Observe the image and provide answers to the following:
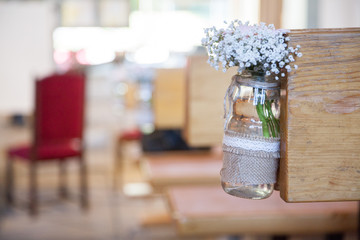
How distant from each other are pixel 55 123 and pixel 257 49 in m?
2.94

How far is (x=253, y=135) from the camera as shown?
1.08 m

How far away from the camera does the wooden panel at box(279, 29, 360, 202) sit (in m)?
1.04

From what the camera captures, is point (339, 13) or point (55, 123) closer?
point (339, 13)

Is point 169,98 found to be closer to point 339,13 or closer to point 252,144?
point 339,13

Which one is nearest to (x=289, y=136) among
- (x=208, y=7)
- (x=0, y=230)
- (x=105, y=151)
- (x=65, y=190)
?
(x=0, y=230)

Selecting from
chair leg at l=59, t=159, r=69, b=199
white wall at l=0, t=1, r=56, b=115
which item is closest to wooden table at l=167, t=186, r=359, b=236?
chair leg at l=59, t=159, r=69, b=199

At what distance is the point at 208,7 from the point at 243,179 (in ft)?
24.9

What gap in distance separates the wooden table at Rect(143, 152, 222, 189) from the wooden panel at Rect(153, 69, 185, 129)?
23 centimetres

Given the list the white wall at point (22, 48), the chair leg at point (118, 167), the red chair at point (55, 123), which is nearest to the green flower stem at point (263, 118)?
the red chair at point (55, 123)

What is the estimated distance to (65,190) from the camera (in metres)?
Result: 4.26

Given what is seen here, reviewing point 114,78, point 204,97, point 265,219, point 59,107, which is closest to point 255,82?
point 265,219

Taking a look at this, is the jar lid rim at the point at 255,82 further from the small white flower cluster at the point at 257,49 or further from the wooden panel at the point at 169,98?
the wooden panel at the point at 169,98

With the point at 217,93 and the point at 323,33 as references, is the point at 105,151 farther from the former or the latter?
the point at 323,33

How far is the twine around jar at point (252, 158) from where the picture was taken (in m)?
1.08
